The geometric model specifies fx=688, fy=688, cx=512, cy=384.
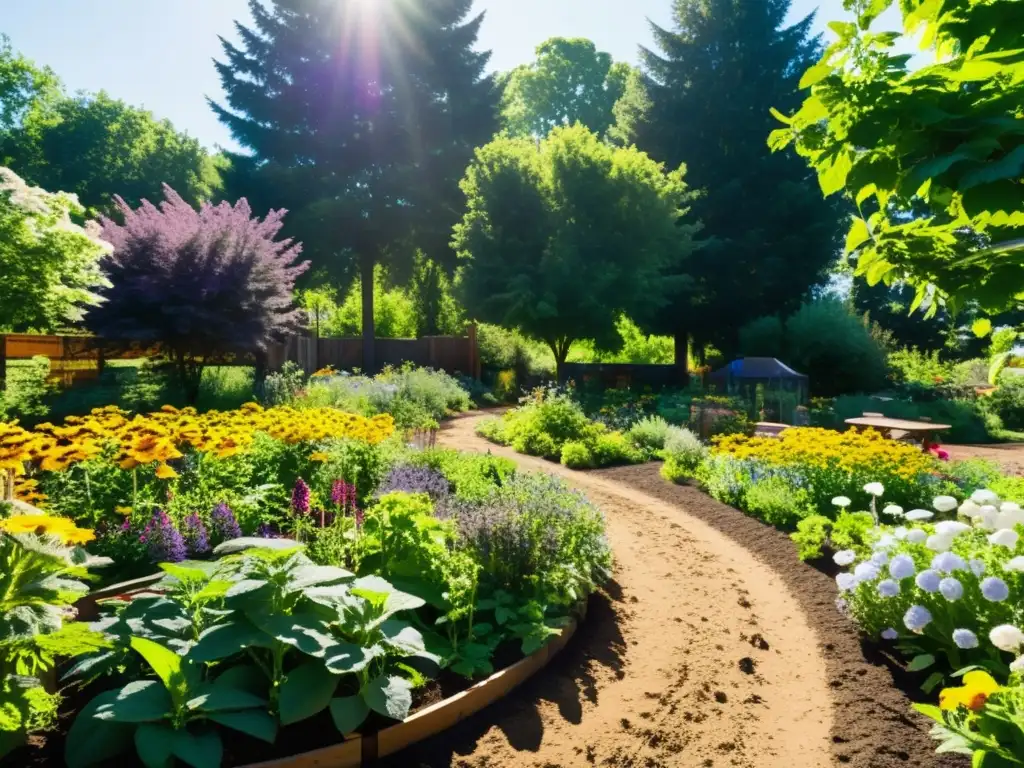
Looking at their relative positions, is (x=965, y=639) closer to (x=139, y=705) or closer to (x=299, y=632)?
(x=299, y=632)

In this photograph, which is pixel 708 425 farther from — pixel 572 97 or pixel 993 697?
pixel 572 97

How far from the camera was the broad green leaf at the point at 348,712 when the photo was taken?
2535 millimetres

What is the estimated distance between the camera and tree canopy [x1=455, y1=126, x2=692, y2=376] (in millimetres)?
14922

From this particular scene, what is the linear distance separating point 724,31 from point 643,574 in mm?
19989

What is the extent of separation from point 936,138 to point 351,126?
842 inches

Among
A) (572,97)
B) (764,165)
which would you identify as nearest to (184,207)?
(764,165)

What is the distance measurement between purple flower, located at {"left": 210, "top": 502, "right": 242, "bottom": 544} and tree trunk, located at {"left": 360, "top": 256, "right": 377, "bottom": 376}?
52.9 ft

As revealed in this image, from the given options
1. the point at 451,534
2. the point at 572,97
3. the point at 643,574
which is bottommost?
the point at 643,574

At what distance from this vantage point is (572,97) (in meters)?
38.2

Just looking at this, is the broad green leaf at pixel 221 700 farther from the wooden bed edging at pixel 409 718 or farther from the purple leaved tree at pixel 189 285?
the purple leaved tree at pixel 189 285

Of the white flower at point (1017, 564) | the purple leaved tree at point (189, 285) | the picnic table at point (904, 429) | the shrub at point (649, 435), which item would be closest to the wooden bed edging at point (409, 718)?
the white flower at point (1017, 564)

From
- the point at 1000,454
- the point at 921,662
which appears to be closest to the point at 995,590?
the point at 921,662

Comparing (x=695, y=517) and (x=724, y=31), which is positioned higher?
(x=724, y=31)

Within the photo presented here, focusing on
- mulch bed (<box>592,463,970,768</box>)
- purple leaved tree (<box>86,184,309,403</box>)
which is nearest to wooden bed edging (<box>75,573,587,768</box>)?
mulch bed (<box>592,463,970,768</box>)
